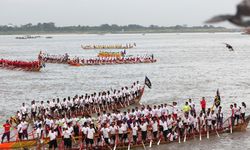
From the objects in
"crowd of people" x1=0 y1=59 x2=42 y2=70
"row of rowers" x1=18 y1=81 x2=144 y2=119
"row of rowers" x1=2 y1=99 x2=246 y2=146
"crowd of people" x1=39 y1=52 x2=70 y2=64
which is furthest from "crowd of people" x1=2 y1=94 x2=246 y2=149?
"crowd of people" x1=39 y1=52 x2=70 y2=64

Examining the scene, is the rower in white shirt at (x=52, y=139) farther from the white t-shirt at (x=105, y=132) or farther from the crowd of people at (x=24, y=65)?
the crowd of people at (x=24, y=65)

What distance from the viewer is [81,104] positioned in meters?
28.1

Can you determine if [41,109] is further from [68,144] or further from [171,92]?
[171,92]

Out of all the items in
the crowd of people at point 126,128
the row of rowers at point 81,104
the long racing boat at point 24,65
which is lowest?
the long racing boat at point 24,65

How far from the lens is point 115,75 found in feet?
207

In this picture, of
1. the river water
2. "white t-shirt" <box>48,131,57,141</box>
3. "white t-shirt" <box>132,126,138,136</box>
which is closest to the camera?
"white t-shirt" <box>48,131,57,141</box>

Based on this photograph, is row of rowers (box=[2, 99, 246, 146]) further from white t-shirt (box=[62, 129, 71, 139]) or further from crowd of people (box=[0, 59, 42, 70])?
crowd of people (box=[0, 59, 42, 70])

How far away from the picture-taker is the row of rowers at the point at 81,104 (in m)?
26.4

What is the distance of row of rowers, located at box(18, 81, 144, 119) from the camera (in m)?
26.4

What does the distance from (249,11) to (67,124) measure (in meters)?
16.5

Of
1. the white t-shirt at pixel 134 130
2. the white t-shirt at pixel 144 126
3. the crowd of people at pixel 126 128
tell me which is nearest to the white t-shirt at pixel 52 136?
the crowd of people at pixel 126 128

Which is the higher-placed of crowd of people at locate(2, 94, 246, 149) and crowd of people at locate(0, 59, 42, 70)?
crowd of people at locate(2, 94, 246, 149)

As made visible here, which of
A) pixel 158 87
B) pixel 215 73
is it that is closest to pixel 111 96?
pixel 158 87

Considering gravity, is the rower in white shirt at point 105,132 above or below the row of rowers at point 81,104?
above
